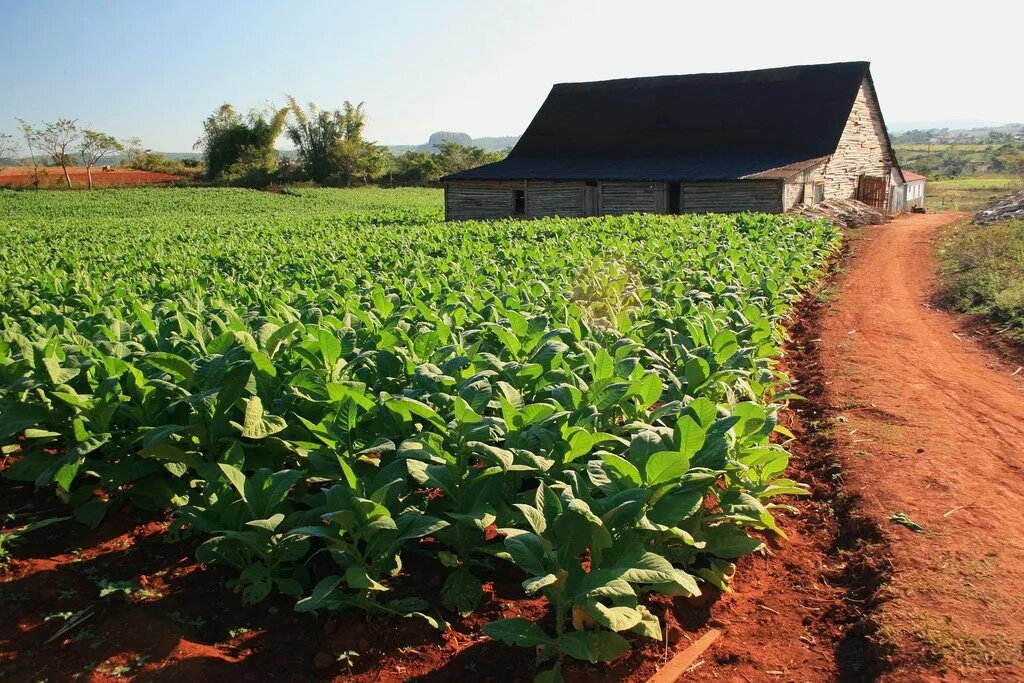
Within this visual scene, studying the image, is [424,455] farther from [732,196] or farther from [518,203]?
[518,203]

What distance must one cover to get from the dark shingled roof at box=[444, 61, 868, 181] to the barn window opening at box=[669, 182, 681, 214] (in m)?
0.54

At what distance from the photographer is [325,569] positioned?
377cm

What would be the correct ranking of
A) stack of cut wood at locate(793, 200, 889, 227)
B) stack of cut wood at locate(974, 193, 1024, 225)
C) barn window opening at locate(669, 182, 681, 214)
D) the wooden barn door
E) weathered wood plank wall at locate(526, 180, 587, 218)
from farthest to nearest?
the wooden barn door, weathered wood plank wall at locate(526, 180, 587, 218), barn window opening at locate(669, 182, 681, 214), stack of cut wood at locate(793, 200, 889, 227), stack of cut wood at locate(974, 193, 1024, 225)

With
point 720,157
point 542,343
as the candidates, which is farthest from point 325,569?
point 720,157

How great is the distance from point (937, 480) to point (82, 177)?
276 ft

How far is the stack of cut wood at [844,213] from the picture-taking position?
2798 centimetres

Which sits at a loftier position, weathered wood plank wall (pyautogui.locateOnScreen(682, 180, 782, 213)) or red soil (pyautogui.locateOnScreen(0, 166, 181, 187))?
red soil (pyautogui.locateOnScreen(0, 166, 181, 187))

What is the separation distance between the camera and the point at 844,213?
28.7m

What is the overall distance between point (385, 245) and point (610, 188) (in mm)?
17516

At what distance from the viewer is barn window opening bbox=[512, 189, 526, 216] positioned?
3419 centimetres

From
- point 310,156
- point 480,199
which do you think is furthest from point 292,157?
point 480,199

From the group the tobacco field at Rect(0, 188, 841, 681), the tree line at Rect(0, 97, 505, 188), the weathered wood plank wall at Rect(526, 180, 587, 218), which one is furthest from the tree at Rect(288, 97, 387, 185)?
the tobacco field at Rect(0, 188, 841, 681)

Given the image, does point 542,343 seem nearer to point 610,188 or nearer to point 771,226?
point 771,226

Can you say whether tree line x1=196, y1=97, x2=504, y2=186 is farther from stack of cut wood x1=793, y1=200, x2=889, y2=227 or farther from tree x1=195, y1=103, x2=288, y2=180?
stack of cut wood x1=793, y1=200, x2=889, y2=227
